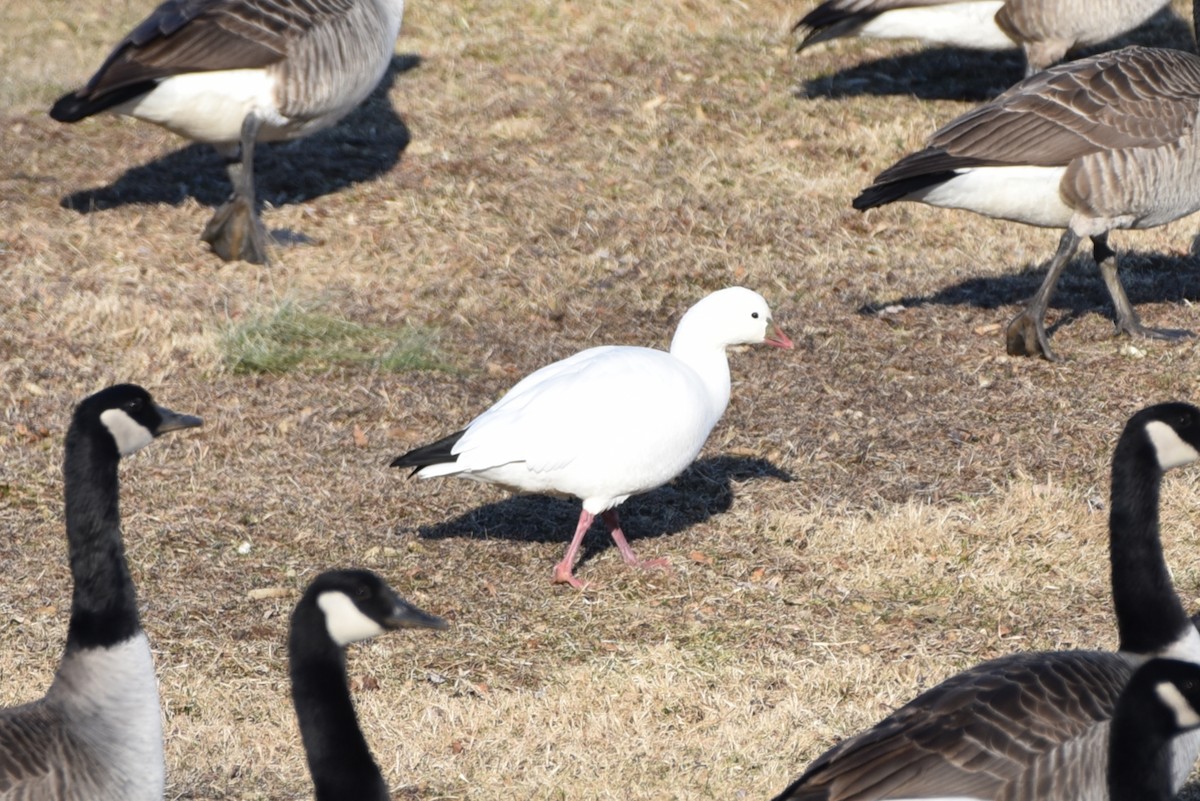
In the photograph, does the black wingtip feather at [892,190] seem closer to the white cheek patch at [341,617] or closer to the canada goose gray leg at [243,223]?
the canada goose gray leg at [243,223]

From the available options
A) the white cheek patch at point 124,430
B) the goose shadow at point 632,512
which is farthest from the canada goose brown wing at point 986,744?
the goose shadow at point 632,512

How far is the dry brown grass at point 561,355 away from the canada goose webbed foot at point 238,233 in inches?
4.6

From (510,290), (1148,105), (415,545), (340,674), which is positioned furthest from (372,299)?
(340,674)

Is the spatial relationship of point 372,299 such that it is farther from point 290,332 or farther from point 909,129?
point 909,129

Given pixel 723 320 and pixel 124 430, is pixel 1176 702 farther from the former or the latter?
pixel 723 320

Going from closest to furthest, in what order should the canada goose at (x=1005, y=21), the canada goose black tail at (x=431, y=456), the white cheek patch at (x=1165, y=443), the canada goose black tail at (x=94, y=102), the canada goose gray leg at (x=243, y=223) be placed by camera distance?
the white cheek patch at (x=1165, y=443), the canada goose black tail at (x=431, y=456), the canada goose black tail at (x=94, y=102), the canada goose gray leg at (x=243, y=223), the canada goose at (x=1005, y=21)

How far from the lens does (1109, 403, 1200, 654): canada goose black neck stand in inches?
171

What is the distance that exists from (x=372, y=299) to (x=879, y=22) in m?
4.55

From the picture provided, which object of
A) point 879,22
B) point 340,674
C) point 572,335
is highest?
point 340,674

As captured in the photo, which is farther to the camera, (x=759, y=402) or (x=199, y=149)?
(x=199, y=149)

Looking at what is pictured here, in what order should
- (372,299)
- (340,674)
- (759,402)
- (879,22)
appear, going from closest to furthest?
(340,674) → (759,402) → (372,299) → (879,22)

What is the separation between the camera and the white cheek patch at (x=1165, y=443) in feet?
14.7

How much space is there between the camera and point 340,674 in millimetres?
3621

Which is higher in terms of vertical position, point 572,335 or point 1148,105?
point 1148,105
